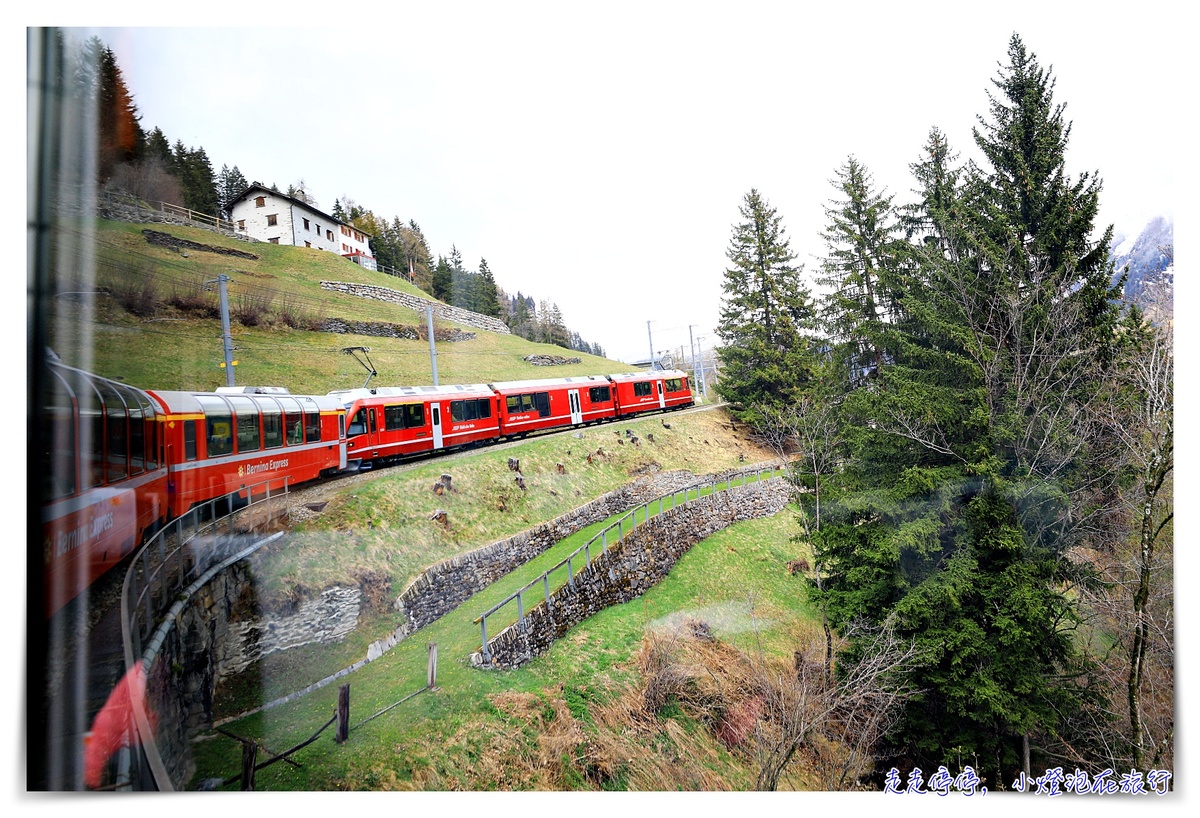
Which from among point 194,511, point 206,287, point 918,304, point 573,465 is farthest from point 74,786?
point 918,304

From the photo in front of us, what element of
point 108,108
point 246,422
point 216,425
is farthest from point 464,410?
point 108,108

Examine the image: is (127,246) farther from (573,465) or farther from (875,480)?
(875,480)

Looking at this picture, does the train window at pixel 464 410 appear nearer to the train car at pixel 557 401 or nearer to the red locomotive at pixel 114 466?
the train car at pixel 557 401

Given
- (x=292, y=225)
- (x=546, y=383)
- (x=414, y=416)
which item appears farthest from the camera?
(x=546, y=383)

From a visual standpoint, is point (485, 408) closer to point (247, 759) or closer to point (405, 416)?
point (405, 416)

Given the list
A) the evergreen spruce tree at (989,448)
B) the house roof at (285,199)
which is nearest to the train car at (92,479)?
the house roof at (285,199)

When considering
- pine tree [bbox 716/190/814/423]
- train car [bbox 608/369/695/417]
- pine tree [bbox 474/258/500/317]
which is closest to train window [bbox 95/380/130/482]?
pine tree [bbox 474/258/500/317]

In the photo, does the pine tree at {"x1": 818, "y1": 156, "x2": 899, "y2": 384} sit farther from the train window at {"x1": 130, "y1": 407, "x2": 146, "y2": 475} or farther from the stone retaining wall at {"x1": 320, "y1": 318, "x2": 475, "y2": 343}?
the train window at {"x1": 130, "y1": 407, "x2": 146, "y2": 475}
